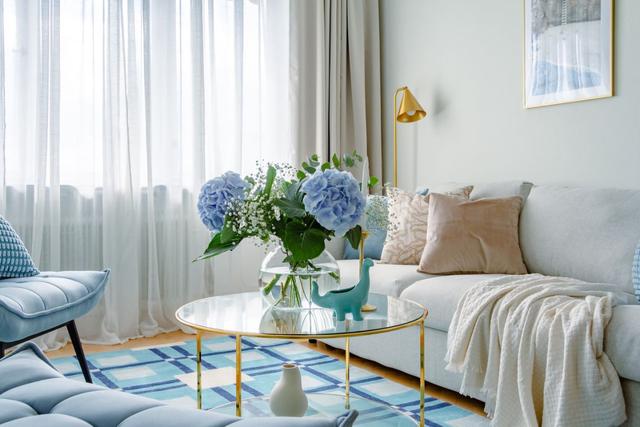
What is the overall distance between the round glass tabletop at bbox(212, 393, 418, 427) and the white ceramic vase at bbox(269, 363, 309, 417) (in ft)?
0.15

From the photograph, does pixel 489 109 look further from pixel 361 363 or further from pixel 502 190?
pixel 361 363

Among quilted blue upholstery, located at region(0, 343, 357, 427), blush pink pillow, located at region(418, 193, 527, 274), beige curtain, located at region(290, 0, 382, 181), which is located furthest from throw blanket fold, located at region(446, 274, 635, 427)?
beige curtain, located at region(290, 0, 382, 181)

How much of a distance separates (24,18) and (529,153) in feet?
8.95

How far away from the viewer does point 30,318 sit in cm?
238

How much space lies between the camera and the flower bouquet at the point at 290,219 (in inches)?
73.9

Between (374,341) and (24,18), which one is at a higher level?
(24,18)

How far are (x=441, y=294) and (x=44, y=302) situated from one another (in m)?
1.52

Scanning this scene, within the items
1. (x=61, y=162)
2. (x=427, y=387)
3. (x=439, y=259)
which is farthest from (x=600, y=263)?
(x=61, y=162)

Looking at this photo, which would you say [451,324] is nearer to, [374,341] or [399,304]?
[399,304]

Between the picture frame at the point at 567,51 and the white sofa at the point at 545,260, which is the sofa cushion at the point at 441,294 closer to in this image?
the white sofa at the point at 545,260

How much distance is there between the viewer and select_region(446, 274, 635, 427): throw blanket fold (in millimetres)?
2004

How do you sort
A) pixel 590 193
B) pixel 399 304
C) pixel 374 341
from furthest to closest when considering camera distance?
pixel 374 341 < pixel 590 193 < pixel 399 304

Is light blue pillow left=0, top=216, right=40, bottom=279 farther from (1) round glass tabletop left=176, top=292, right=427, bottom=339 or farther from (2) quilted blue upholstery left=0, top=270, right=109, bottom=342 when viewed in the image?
(1) round glass tabletop left=176, top=292, right=427, bottom=339

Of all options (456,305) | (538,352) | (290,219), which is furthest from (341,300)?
(456,305)
